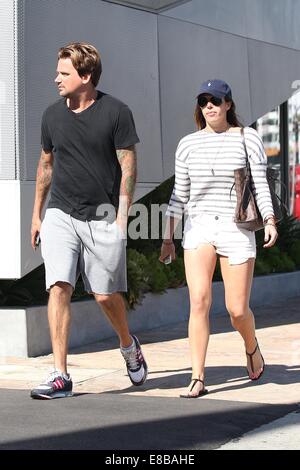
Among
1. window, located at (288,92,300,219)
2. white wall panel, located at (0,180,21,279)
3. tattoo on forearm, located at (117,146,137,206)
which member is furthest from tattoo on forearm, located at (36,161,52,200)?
window, located at (288,92,300,219)

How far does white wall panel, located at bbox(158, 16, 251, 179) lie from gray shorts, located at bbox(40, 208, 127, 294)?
10.8ft

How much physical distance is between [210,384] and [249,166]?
1538mm

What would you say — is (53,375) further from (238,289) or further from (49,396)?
(238,289)

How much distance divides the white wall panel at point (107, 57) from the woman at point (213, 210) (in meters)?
2.09

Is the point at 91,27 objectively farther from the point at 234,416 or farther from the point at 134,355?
the point at 234,416


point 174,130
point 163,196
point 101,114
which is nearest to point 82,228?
point 101,114

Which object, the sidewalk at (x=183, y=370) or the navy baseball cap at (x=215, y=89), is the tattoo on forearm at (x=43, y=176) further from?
the sidewalk at (x=183, y=370)

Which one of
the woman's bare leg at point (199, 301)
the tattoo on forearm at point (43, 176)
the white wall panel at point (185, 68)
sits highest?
the white wall panel at point (185, 68)

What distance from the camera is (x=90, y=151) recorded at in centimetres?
766

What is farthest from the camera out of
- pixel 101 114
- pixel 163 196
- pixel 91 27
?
pixel 163 196

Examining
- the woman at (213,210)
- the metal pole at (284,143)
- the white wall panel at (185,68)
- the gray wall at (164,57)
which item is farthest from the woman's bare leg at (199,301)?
the metal pole at (284,143)

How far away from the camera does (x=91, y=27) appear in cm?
1020

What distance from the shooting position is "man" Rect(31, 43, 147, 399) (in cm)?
764

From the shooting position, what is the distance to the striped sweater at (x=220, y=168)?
7746mm
